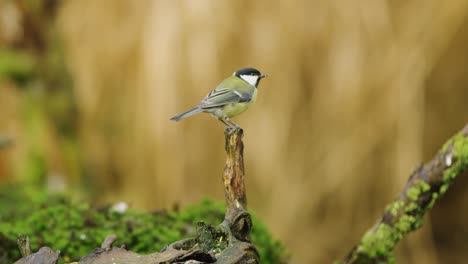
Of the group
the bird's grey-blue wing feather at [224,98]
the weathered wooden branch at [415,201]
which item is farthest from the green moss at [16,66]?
the weathered wooden branch at [415,201]

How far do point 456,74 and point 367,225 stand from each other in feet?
3.27

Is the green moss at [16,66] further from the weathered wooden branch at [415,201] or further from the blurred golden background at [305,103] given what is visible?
the weathered wooden branch at [415,201]

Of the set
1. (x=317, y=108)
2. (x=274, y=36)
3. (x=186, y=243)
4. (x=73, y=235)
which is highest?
(x=274, y=36)

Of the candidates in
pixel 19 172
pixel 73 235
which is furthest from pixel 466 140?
pixel 19 172

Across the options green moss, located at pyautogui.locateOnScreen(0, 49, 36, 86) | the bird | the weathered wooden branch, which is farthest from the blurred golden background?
the weathered wooden branch

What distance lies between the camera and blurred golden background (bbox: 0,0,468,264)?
164 inches

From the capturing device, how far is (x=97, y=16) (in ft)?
15.4

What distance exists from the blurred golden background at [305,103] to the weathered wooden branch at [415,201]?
7.58 feet

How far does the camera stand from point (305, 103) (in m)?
4.34

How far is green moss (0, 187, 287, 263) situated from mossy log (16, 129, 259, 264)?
0.50m

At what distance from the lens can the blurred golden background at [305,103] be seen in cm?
417

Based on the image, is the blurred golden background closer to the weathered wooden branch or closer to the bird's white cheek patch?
the bird's white cheek patch

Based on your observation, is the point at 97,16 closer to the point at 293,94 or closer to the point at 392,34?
the point at 293,94

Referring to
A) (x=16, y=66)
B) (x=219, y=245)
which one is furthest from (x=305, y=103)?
(x=219, y=245)
